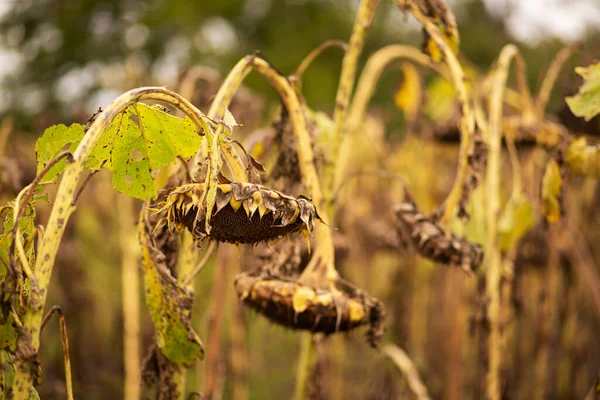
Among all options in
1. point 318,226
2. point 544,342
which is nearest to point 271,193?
point 318,226

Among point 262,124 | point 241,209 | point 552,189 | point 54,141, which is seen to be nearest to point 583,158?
point 552,189

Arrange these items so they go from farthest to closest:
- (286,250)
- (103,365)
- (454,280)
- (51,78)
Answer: (51,78), (103,365), (454,280), (286,250)

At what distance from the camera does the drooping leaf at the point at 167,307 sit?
0.82 metres

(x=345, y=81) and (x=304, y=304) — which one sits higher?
(x=345, y=81)

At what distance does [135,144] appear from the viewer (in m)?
0.76

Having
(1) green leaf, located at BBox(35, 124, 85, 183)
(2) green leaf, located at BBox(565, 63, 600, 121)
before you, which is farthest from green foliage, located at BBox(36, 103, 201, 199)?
(2) green leaf, located at BBox(565, 63, 600, 121)

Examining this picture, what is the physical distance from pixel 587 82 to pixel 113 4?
31.3 feet

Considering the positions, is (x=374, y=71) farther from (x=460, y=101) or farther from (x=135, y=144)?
(x=135, y=144)

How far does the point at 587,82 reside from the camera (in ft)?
3.43

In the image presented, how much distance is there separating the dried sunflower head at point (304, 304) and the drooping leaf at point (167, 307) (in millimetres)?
100

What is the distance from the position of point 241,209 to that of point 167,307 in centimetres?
23

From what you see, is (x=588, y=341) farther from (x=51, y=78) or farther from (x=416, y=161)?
(x=51, y=78)

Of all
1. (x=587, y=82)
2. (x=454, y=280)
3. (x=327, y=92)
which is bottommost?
(x=454, y=280)

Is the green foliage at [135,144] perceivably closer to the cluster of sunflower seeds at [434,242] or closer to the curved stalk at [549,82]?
the cluster of sunflower seeds at [434,242]
